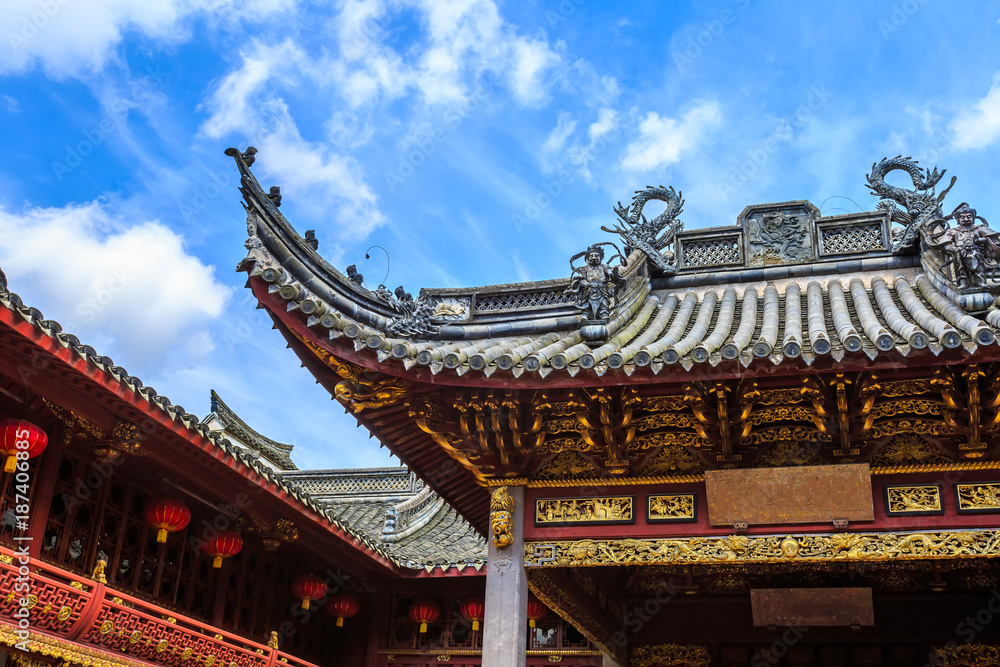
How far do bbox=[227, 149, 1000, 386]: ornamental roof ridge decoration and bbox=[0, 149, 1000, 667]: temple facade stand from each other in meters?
0.03

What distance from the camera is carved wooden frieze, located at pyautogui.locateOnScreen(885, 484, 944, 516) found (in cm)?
726

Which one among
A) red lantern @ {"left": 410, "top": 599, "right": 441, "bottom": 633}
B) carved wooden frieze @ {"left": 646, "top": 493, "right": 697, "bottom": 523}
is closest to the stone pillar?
carved wooden frieze @ {"left": 646, "top": 493, "right": 697, "bottom": 523}

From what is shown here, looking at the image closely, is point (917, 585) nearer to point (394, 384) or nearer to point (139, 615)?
point (394, 384)

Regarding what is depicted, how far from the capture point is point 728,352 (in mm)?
6488

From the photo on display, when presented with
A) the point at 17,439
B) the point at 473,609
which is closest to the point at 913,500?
the point at 473,609

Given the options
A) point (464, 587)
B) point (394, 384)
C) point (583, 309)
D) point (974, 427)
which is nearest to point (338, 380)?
point (394, 384)

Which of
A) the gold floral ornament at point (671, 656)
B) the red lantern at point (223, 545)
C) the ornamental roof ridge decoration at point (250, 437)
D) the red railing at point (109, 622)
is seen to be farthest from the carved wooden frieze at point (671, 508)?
the ornamental roof ridge decoration at point (250, 437)

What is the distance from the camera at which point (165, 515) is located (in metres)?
10.7

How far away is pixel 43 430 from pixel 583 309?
560cm

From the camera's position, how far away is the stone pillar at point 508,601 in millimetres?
7543

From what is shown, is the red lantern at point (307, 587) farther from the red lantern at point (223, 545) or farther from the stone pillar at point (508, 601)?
the stone pillar at point (508, 601)

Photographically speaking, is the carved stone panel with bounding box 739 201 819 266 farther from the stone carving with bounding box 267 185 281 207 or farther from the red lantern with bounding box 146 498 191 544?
the red lantern with bounding box 146 498 191 544

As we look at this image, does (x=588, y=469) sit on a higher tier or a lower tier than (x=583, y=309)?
lower

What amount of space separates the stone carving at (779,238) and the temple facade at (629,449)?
29mm
